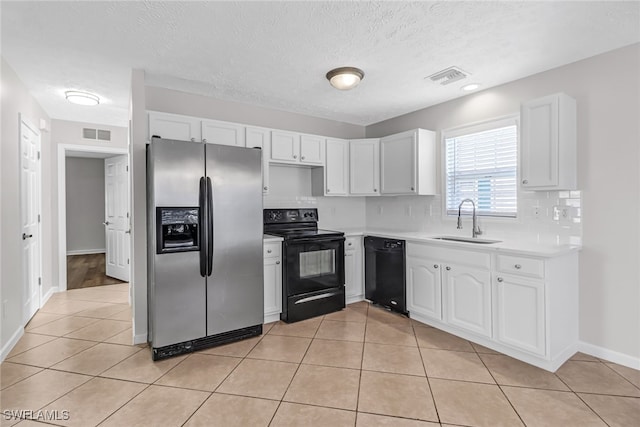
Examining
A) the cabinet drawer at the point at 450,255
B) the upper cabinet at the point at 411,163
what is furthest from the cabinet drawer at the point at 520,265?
the upper cabinet at the point at 411,163

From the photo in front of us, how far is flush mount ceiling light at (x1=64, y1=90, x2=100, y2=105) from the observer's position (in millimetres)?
3508

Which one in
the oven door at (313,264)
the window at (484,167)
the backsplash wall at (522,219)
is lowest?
the oven door at (313,264)

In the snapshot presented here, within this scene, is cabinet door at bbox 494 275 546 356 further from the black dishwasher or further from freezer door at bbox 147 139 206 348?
freezer door at bbox 147 139 206 348

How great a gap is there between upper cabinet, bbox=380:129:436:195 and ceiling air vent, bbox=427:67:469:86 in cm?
72

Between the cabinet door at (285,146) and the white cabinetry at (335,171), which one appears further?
the white cabinetry at (335,171)

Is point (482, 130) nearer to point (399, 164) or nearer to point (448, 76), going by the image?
point (448, 76)

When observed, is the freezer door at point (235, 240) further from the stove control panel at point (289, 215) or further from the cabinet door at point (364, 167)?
the cabinet door at point (364, 167)

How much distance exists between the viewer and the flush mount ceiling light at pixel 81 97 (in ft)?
11.5

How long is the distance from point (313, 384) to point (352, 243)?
200 centimetres

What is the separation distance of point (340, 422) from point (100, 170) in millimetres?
8634

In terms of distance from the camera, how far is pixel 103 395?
2.17m

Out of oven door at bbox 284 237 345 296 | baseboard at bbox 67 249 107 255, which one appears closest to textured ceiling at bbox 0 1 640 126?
oven door at bbox 284 237 345 296

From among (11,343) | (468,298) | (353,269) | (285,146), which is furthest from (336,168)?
(11,343)
